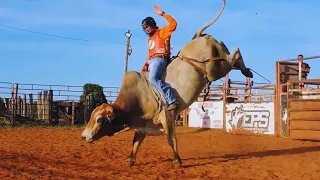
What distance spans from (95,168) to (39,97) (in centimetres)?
2037

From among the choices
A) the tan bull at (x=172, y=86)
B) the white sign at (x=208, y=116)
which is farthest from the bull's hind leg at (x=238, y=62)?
the white sign at (x=208, y=116)

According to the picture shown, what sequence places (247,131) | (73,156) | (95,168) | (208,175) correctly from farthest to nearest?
(247,131) < (73,156) < (95,168) < (208,175)

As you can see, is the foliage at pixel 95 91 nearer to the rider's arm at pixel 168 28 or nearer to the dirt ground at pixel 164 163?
the dirt ground at pixel 164 163

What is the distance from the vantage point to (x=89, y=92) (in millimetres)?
32344

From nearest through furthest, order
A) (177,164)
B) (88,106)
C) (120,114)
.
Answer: (120,114), (177,164), (88,106)

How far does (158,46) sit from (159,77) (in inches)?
23.9

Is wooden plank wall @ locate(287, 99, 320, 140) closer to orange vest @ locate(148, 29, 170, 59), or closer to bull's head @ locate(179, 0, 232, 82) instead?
bull's head @ locate(179, 0, 232, 82)

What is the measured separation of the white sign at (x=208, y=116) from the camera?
19.8m

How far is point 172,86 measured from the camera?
28.5ft

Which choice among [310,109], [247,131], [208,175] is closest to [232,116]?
[247,131]

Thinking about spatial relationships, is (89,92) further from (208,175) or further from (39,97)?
(208,175)

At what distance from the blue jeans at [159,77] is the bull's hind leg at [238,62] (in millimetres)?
1299

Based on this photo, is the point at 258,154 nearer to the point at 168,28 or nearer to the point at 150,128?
the point at 150,128

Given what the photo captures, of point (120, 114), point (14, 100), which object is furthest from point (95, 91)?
point (120, 114)
